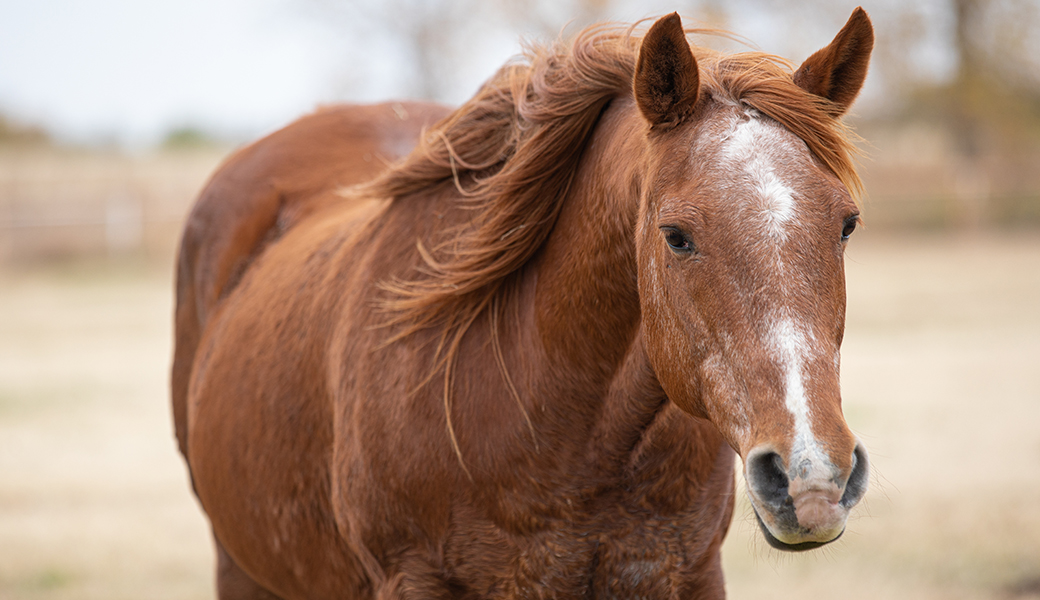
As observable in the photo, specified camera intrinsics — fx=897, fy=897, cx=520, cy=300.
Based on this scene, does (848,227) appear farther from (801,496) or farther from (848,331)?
(848,331)

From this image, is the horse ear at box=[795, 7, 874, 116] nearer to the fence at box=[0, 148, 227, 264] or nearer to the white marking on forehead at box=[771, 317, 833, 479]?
the white marking on forehead at box=[771, 317, 833, 479]

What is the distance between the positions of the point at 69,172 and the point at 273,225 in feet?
75.5

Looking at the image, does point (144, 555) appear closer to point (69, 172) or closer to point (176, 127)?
point (69, 172)

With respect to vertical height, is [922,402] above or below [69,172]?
above

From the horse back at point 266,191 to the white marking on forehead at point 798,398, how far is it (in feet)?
7.94

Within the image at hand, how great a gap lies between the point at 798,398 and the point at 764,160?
474 mm

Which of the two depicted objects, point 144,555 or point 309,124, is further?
point 144,555

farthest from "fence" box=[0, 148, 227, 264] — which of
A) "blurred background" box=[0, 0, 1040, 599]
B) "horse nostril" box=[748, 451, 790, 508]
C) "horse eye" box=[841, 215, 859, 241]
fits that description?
"horse nostril" box=[748, 451, 790, 508]

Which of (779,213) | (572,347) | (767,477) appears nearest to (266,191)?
(572,347)

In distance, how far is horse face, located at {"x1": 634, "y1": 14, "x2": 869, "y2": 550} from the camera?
4.98 ft

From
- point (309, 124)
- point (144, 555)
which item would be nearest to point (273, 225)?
point (309, 124)

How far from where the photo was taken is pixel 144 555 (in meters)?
5.40

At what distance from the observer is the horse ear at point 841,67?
1881mm

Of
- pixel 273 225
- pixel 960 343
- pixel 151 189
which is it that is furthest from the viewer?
pixel 151 189
